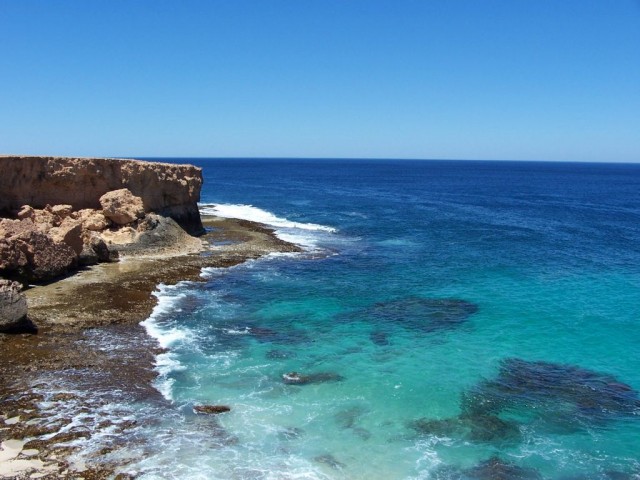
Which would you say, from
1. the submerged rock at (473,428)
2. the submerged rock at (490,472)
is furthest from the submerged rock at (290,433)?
the submerged rock at (490,472)

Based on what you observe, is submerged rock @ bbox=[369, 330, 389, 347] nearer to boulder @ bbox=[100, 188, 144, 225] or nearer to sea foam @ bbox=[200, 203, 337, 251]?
sea foam @ bbox=[200, 203, 337, 251]

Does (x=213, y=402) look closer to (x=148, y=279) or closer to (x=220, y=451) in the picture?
(x=220, y=451)

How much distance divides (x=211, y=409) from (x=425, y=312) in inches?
573

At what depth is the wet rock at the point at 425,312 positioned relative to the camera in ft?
91.6

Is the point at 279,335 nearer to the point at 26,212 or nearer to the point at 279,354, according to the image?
the point at 279,354

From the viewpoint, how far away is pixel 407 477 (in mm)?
15523

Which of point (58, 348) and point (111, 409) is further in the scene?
point (58, 348)

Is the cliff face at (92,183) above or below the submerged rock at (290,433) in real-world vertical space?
above

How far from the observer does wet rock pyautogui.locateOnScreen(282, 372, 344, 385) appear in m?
21.2

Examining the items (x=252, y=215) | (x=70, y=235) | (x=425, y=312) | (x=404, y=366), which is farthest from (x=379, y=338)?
(x=252, y=215)

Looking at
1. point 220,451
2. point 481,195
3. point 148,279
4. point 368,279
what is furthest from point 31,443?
point 481,195

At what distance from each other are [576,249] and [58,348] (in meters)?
40.5

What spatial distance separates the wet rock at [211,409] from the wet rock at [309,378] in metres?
2.99

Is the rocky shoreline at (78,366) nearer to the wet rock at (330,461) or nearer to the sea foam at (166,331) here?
the sea foam at (166,331)
